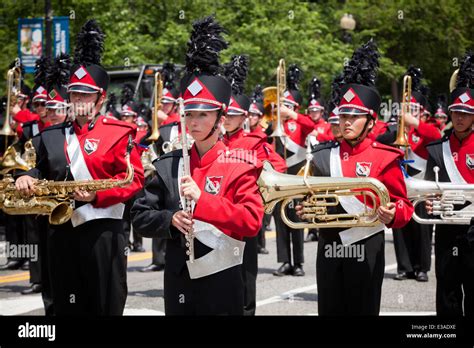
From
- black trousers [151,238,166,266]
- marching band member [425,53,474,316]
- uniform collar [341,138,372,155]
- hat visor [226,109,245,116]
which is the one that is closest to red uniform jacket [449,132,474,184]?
marching band member [425,53,474,316]

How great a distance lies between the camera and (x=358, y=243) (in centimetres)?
732

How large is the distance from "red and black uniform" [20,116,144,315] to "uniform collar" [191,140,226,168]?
4.43 feet

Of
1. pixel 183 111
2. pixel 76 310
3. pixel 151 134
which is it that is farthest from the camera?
pixel 151 134

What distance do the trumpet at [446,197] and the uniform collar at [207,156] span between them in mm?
2474

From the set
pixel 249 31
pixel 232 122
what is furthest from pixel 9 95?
pixel 249 31

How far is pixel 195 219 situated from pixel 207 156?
47 centimetres

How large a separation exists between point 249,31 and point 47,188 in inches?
771

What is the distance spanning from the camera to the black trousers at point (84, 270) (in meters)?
7.09

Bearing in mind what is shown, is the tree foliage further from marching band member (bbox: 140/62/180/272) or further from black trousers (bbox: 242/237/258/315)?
black trousers (bbox: 242/237/258/315)

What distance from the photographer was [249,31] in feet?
85.9

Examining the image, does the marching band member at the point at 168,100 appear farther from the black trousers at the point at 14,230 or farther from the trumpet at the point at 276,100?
the black trousers at the point at 14,230

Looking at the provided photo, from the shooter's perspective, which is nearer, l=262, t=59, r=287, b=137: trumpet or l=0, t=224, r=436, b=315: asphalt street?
l=0, t=224, r=436, b=315: asphalt street

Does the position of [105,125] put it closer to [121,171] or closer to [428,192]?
[121,171]

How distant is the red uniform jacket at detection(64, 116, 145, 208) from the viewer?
7.19 meters
